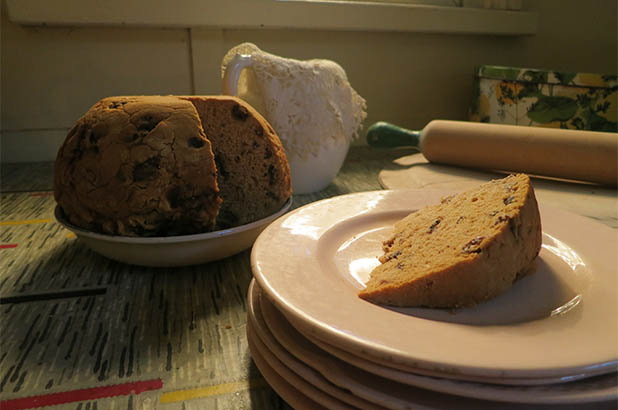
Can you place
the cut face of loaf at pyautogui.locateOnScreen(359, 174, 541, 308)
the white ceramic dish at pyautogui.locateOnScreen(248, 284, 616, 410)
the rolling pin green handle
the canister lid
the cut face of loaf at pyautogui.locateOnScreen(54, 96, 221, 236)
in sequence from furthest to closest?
1. the rolling pin green handle
2. the canister lid
3. the cut face of loaf at pyautogui.locateOnScreen(54, 96, 221, 236)
4. the cut face of loaf at pyautogui.locateOnScreen(359, 174, 541, 308)
5. the white ceramic dish at pyautogui.locateOnScreen(248, 284, 616, 410)

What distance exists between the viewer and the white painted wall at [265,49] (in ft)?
4.63

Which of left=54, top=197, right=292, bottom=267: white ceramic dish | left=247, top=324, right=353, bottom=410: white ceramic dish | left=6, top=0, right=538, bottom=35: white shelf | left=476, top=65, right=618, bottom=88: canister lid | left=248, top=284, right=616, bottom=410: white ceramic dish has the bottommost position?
left=54, top=197, right=292, bottom=267: white ceramic dish

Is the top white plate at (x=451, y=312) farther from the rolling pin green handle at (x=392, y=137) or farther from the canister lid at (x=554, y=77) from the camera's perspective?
the canister lid at (x=554, y=77)

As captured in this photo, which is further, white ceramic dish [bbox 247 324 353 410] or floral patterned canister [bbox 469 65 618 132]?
floral patterned canister [bbox 469 65 618 132]

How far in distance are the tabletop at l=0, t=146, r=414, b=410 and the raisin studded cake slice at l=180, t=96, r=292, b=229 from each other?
99 millimetres

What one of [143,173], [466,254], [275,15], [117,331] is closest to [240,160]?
[143,173]

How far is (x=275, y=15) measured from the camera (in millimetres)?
1458

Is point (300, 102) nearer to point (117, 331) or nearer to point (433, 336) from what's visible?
point (117, 331)

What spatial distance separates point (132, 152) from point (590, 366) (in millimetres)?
595

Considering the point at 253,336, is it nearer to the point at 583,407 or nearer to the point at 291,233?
the point at 291,233

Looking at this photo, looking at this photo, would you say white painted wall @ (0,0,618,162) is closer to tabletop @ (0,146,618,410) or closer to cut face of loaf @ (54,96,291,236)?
tabletop @ (0,146,618,410)

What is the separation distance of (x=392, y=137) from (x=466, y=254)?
990 mm

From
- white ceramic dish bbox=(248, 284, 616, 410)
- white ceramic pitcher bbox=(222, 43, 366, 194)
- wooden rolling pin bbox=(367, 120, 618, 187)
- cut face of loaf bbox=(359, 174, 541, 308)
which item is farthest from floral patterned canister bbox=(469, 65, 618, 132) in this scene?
white ceramic dish bbox=(248, 284, 616, 410)

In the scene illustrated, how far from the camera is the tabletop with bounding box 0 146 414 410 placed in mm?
460
